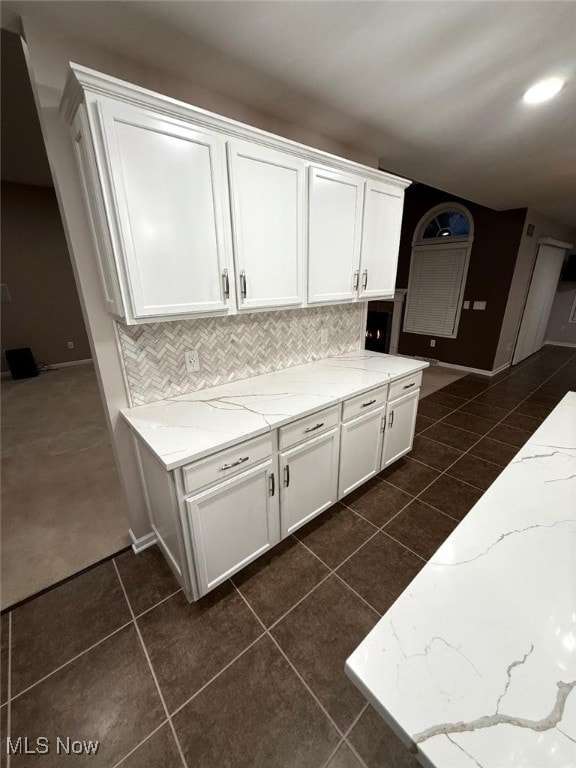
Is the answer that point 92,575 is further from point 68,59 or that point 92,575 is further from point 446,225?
point 446,225

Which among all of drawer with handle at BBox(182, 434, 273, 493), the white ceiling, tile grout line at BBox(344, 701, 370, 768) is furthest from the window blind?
tile grout line at BBox(344, 701, 370, 768)

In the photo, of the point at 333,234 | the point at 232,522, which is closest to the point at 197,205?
the point at 333,234

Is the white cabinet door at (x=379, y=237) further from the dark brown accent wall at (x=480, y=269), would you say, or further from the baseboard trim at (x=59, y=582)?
the dark brown accent wall at (x=480, y=269)

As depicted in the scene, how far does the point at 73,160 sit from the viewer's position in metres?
1.40

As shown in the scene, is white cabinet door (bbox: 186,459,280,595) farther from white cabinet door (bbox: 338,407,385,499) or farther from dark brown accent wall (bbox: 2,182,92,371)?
dark brown accent wall (bbox: 2,182,92,371)

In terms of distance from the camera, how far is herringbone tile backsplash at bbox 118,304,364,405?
1714 mm

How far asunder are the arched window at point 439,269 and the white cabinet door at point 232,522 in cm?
496

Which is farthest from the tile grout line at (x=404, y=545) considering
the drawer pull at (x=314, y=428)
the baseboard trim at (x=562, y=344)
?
the baseboard trim at (x=562, y=344)

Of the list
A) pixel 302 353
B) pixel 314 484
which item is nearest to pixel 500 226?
pixel 302 353

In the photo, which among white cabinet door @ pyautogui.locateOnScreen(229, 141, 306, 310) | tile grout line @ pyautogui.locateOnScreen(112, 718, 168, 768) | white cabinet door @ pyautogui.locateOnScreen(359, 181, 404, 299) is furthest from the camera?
white cabinet door @ pyautogui.locateOnScreen(359, 181, 404, 299)

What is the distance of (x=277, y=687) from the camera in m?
1.30

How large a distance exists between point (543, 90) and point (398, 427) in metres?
2.18

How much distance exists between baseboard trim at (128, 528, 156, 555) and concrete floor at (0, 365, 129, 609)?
0.09 metres

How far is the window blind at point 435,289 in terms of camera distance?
5.18 meters
